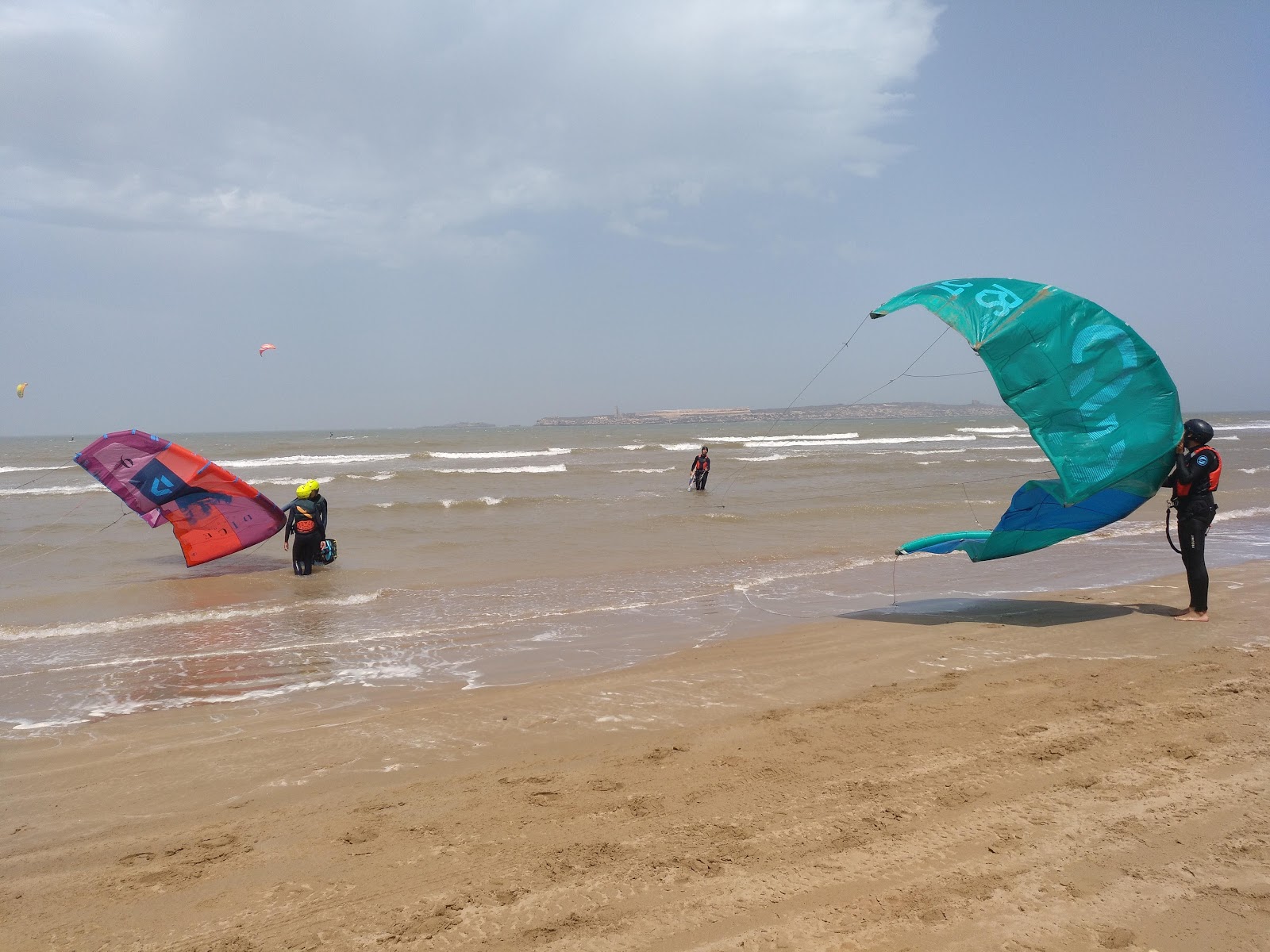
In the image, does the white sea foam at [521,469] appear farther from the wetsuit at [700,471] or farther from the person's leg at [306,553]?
the person's leg at [306,553]

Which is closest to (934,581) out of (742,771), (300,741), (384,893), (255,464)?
(742,771)

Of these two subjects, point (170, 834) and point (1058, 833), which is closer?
point (1058, 833)

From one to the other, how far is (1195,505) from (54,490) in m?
29.0

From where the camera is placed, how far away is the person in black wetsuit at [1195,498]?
22.4 feet

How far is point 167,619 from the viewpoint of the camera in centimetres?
844

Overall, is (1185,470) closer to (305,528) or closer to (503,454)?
(305,528)

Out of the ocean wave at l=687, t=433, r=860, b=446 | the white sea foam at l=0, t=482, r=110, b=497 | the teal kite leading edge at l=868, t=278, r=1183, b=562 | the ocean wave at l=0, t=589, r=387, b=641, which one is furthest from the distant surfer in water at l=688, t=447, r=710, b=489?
the ocean wave at l=687, t=433, r=860, b=446

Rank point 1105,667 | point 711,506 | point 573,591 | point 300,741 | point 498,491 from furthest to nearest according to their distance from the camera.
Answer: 1. point 498,491
2. point 711,506
3. point 573,591
4. point 1105,667
5. point 300,741

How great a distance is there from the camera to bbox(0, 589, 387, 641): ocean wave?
7930 millimetres

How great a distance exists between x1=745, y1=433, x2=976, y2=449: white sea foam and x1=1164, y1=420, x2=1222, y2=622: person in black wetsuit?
4019cm

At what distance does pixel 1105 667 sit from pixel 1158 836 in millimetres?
2724

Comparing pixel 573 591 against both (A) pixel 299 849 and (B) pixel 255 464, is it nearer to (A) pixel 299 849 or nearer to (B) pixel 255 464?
(A) pixel 299 849

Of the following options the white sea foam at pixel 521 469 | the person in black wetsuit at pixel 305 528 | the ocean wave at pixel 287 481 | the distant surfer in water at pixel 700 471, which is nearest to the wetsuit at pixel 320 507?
the person in black wetsuit at pixel 305 528

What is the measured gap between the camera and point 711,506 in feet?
59.7
